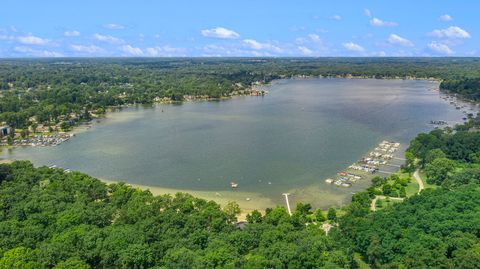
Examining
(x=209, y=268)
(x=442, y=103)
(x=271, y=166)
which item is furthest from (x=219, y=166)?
(x=442, y=103)

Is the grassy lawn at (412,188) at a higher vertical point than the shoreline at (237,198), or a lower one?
higher

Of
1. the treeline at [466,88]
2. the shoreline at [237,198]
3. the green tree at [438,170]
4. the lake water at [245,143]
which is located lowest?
the shoreline at [237,198]

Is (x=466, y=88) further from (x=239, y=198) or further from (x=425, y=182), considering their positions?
(x=239, y=198)

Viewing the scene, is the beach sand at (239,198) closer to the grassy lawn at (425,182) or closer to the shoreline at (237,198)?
the shoreline at (237,198)

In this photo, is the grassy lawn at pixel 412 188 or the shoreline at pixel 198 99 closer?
the grassy lawn at pixel 412 188

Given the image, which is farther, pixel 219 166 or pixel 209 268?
pixel 219 166

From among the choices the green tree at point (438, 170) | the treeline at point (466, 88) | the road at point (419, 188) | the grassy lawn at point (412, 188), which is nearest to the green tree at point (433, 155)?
the road at point (419, 188)

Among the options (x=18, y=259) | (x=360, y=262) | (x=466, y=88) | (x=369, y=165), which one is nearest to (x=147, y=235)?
(x=18, y=259)

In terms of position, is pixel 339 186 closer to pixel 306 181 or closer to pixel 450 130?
pixel 306 181
